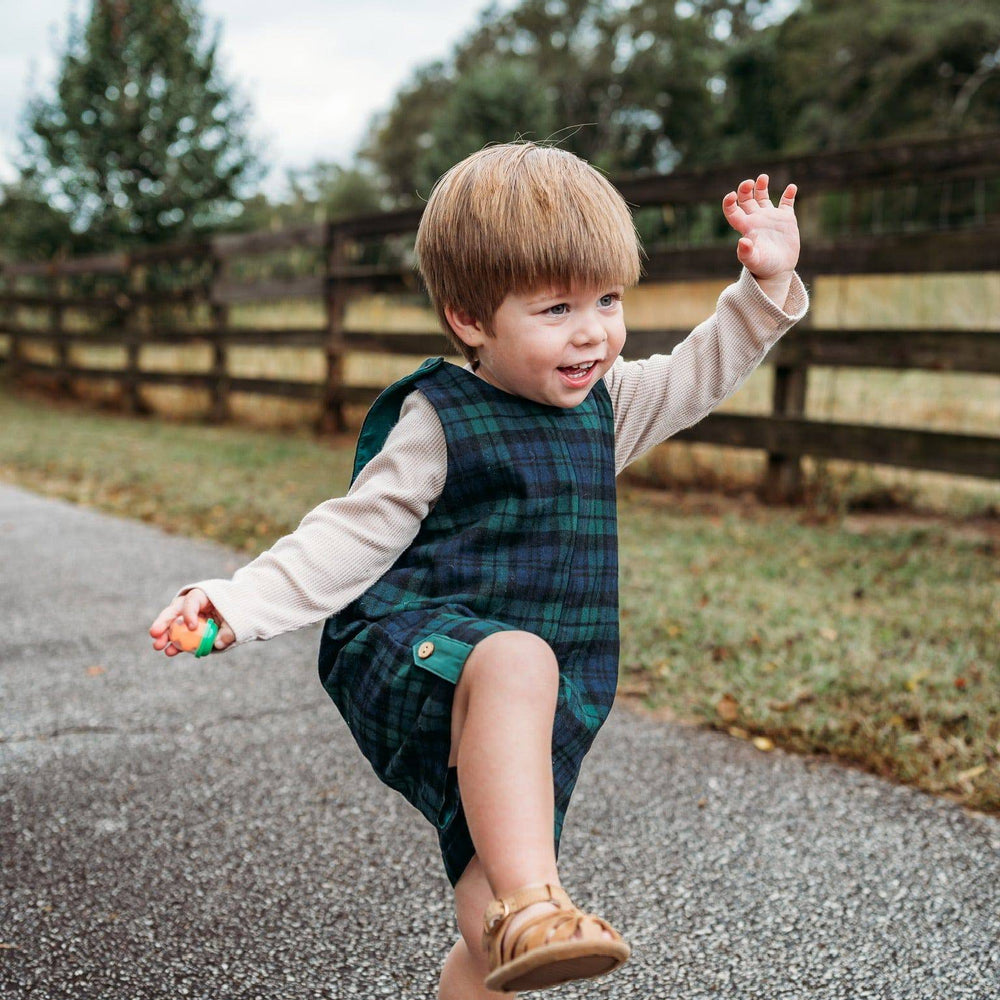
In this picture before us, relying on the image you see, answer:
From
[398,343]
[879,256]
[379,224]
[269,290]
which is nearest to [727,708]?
[879,256]

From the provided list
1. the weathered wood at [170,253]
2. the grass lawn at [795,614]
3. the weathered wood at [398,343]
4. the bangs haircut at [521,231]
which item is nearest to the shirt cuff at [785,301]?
the bangs haircut at [521,231]

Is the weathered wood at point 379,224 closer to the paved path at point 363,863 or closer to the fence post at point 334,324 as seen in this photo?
the fence post at point 334,324

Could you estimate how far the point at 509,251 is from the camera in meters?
1.47

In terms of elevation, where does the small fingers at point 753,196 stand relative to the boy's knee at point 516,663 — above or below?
above

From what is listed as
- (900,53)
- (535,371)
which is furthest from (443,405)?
(900,53)

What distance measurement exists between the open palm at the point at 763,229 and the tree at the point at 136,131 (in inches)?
562

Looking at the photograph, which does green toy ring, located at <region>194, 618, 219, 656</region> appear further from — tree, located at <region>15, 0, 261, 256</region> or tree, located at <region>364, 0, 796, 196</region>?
tree, located at <region>364, 0, 796, 196</region>

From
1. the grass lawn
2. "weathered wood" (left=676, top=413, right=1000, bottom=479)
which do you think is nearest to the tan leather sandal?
the grass lawn

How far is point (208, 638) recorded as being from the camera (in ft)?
4.82

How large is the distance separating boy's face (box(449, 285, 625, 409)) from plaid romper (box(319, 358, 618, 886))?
0.06 meters

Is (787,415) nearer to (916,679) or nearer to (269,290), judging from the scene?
(916,679)

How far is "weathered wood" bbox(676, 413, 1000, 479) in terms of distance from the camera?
4.76 meters

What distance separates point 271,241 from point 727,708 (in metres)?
7.43

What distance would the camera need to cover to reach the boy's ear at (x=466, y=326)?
1.56 metres
